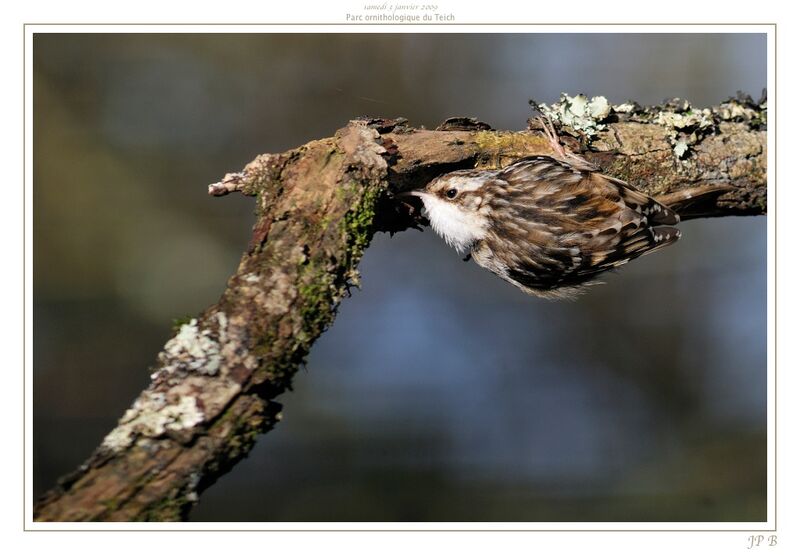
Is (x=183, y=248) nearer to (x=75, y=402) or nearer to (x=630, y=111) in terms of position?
(x=75, y=402)

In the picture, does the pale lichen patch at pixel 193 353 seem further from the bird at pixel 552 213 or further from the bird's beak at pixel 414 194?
the bird at pixel 552 213

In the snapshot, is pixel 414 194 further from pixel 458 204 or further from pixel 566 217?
pixel 566 217

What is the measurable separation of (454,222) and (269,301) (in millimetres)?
944

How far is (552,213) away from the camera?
2523mm

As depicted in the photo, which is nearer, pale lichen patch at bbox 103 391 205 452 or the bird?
pale lichen patch at bbox 103 391 205 452

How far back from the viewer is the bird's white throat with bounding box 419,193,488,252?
7.87 feet

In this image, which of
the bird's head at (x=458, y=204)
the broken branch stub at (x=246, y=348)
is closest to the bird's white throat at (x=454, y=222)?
the bird's head at (x=458, y=204)

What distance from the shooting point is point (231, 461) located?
1657 mm

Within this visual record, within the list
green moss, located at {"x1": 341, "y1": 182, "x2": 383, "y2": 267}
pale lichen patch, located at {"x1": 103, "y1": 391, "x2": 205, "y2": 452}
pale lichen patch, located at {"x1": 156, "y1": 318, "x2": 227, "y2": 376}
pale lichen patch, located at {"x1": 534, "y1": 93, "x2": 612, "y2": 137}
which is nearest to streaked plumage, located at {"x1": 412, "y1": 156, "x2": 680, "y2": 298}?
pale lichen patch, located at {"x1": 534, "y1": 93, "x2": 612, "y2": 137}

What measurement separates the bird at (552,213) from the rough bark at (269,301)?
0.22 feet

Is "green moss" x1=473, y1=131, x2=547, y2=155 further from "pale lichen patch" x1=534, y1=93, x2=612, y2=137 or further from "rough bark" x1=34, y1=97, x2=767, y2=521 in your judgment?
"pale lichen patch" x1=534, y1=93, x2=612, y2=137

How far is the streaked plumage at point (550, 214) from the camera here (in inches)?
97.3

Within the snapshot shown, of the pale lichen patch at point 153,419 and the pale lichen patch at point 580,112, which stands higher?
the pale lichen patch at point 580,112
